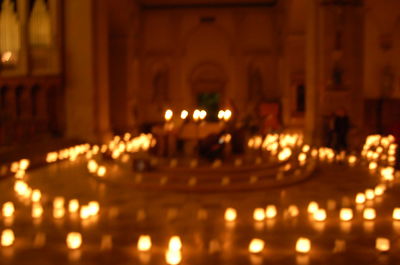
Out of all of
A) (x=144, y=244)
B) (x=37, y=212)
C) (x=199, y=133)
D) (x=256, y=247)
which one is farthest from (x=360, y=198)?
(x=37, y=212)

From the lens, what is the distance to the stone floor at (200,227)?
5051 mm

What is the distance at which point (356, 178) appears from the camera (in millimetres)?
9539

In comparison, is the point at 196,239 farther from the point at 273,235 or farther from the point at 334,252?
the point at 334,252

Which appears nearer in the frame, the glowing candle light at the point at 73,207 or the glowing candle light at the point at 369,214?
the glowing candle light at the point at 369,214

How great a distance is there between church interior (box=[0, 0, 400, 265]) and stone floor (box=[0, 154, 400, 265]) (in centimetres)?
3

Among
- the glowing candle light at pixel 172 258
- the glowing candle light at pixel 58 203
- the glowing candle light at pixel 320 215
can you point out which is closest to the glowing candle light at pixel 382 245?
the glowing candle light at pixel 320 215

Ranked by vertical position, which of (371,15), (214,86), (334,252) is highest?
(371,15)

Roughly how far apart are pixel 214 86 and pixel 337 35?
11.3m

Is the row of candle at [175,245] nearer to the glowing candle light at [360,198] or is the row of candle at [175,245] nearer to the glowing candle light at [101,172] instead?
the glowing candle light at [360,198]

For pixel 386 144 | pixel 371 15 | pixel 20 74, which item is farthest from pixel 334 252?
pixel 371 15

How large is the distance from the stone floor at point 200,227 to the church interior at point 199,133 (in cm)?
3

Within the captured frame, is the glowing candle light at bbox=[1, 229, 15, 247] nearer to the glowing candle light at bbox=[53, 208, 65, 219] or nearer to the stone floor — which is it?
the stone floor

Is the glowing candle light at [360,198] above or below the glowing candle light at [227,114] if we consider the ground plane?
below

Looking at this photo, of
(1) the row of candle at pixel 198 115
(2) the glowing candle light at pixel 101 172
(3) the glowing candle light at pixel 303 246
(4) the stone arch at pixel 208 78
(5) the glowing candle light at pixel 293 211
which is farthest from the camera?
(4) the stone arch at pixel 208 78
